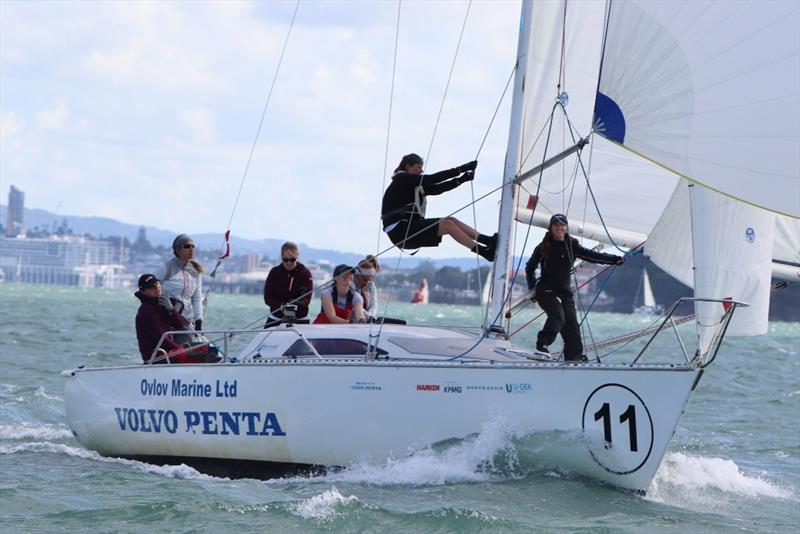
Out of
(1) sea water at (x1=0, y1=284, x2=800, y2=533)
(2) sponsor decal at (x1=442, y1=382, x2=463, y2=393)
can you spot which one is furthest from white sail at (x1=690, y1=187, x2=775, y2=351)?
(2) sponsor decal at (x1=442, y1=382, x2=463, y2=393)

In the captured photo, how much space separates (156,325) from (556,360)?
3386 millimetres

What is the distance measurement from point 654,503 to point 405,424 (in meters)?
1.78

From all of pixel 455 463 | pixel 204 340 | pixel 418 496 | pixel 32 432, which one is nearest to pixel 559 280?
pixel 455 463

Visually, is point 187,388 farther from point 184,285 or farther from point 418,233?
point 418,233

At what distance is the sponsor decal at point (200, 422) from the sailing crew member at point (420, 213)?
1.74 m

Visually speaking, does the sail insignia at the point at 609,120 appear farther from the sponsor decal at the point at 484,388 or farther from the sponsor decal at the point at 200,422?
the sponsor decal at the point at 200,422

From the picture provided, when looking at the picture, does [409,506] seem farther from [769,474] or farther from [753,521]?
[769,474]

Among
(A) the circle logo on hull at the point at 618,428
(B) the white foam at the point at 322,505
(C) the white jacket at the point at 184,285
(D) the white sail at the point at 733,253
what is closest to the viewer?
(B) the white foam at the point at 322,505

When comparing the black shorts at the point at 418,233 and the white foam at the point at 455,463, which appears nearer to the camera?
the white foam at the point at 455,463

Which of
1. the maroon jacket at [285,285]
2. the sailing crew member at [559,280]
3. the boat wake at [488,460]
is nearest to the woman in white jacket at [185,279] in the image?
the maroon jacket at [285,285]

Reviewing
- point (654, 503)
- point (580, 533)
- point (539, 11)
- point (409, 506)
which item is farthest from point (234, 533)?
point (539, 11)

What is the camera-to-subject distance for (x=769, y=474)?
1166 cm

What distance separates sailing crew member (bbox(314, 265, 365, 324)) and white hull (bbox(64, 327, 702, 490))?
1091mm

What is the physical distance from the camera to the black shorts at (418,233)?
10383mm
